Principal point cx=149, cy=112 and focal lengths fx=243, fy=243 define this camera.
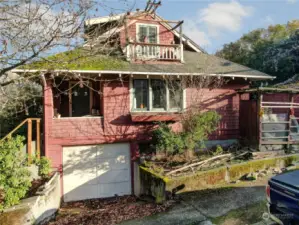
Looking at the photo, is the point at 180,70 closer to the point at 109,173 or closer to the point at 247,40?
the point at 109,173

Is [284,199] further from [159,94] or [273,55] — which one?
[273,55]

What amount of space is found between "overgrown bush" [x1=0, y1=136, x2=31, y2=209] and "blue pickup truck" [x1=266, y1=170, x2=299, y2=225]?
5637 millimetres

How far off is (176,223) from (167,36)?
30.1 ft

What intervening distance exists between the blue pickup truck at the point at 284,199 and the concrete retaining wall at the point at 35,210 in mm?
5181

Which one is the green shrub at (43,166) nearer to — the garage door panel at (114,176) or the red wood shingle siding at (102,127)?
the red wood shingle siding at (102,127)

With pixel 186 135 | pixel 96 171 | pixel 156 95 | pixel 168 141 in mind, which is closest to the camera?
pixel 168 141

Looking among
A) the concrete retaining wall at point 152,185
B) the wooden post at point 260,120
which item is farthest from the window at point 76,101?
the wooden post at point 260,120

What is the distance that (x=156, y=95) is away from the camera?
34.6 ft

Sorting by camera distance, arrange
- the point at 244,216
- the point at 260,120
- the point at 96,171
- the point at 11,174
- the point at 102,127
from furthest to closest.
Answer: the point at 96,171
the point at 102,127
the point at 260,120
the point at 11,174
the point at 244,216

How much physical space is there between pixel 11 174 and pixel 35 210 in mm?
1068

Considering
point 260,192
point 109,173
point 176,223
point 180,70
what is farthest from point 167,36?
point 176,223

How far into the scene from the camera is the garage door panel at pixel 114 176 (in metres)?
10.2

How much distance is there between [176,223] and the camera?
559cm

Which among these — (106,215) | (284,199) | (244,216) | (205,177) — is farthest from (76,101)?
(284,199)
